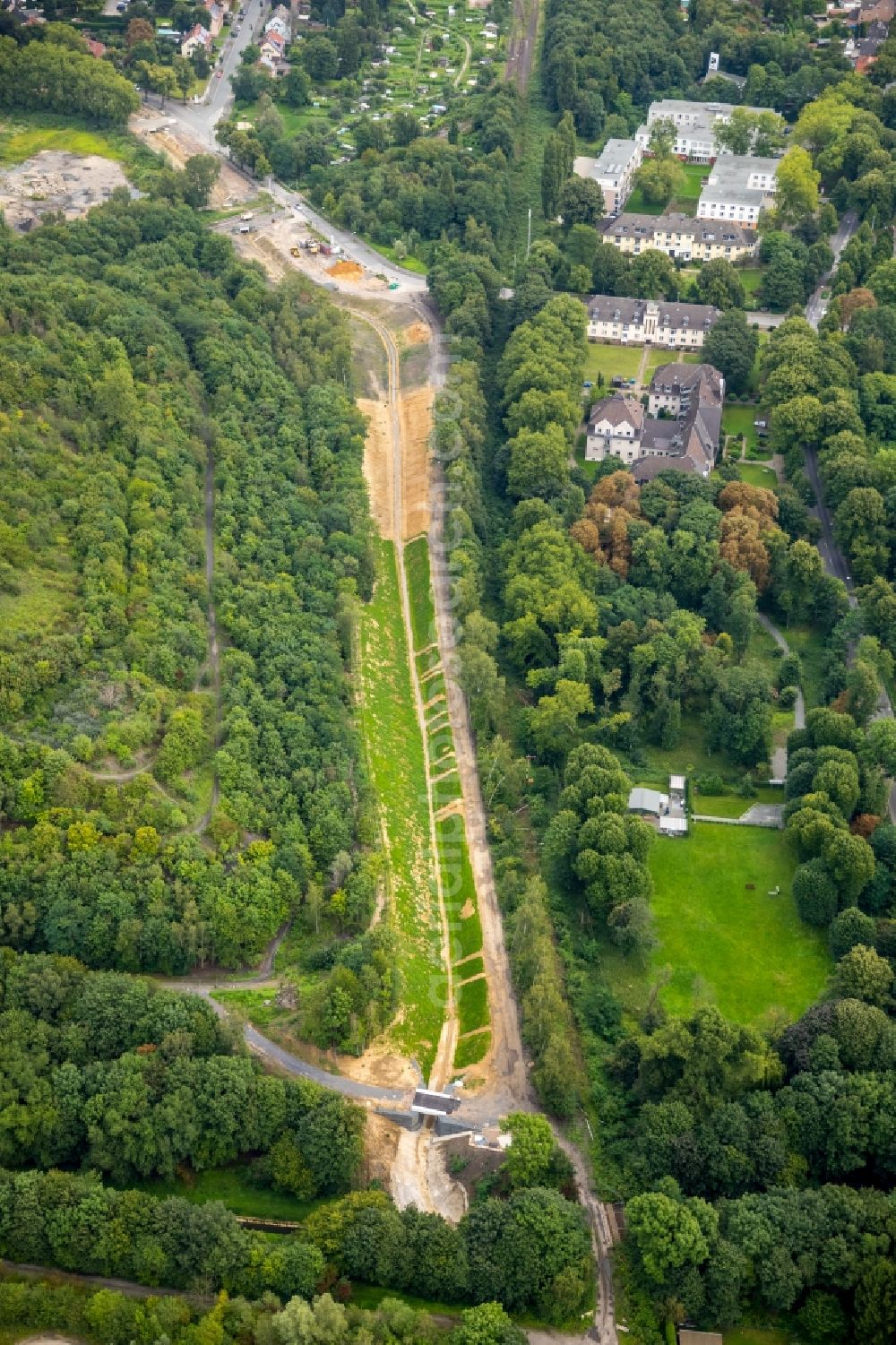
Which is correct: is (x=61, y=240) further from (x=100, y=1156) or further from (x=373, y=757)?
(x=100, y=1156)

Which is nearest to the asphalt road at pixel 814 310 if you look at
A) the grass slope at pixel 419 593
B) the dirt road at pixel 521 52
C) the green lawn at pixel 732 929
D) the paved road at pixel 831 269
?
the paved road at pixel 831 269

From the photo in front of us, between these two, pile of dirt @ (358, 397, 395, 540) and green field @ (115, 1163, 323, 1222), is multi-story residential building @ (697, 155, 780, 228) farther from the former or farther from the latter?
green field @ (115, 1163, 323, 1222)

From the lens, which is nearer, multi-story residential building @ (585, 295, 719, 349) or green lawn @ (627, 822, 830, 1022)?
green lawn @ (627, 822, 830, 1022)

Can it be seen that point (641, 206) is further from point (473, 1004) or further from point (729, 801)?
point (473, 1004)

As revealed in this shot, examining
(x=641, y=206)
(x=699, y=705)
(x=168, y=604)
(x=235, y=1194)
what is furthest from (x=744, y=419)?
(x=235, y=1194)

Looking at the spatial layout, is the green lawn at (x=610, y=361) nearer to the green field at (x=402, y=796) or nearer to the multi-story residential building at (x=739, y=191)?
the multi-story residential building at (x=739, y=191)

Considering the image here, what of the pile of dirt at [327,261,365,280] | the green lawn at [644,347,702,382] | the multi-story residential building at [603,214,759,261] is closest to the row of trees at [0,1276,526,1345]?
the green lawn at [644,347,702,382]
